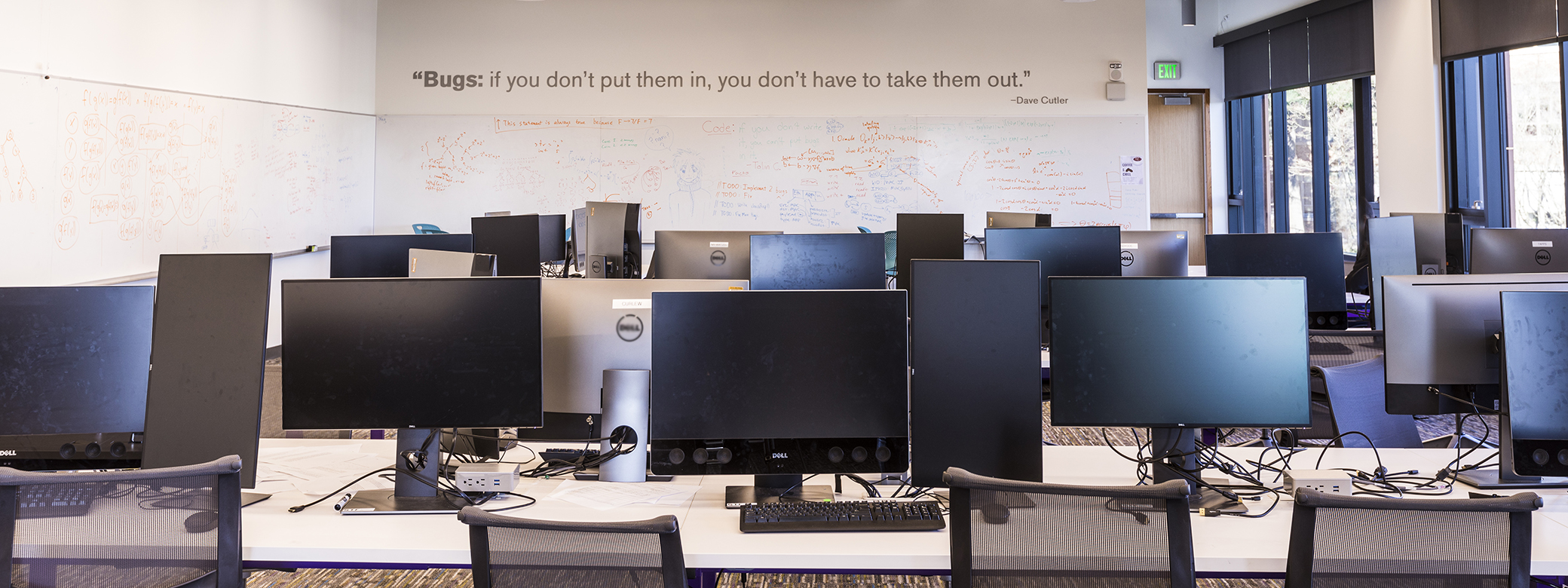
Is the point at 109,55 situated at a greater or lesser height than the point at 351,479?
greater

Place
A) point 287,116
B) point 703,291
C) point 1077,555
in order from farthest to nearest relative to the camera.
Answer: point 287,116 → point 703,291 → point 1077,555

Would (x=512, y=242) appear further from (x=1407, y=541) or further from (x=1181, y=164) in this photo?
(x=1181, y=164)

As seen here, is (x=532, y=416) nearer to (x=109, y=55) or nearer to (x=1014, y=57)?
(x=109, y=55)

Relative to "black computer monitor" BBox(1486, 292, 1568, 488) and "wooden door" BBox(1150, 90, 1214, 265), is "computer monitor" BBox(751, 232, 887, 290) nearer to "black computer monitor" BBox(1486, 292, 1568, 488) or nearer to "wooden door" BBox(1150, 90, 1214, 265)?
"black computer monitor" BBox(1486, 292, 1568, 488)

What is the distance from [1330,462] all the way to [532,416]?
5.85 feet

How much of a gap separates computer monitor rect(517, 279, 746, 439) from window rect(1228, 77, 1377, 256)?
586cm

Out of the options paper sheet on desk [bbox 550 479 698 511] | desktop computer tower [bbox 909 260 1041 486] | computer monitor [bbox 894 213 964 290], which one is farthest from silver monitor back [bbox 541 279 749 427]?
computer monitor [bbox 894 213 964 290]

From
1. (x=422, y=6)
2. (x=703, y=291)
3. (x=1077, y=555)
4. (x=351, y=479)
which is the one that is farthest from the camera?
(x=422, y=6)

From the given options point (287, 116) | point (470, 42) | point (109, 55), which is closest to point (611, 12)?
point (470, 42)

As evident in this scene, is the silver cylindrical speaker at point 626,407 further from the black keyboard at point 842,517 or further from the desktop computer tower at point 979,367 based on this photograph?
the desktop computer tower at point 979,367

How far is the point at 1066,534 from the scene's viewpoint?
1.32 metres

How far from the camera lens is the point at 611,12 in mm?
6539

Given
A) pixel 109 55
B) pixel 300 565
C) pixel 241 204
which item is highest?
pixel 109 55

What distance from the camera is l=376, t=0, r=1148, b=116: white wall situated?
6.53 metres
